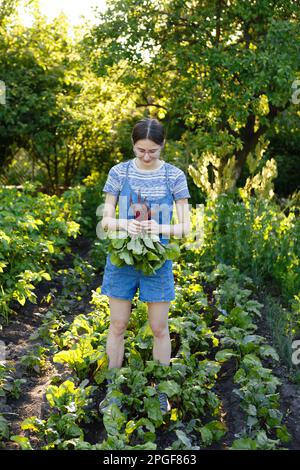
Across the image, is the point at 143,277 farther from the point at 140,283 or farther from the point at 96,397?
the point at 96,397

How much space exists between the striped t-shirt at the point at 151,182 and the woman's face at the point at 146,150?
0.33 feet

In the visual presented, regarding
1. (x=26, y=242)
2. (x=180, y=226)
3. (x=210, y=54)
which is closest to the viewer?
(x=180, y=226)

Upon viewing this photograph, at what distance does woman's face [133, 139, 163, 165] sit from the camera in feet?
11.6

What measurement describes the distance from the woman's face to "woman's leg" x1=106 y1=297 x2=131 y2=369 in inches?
28.8

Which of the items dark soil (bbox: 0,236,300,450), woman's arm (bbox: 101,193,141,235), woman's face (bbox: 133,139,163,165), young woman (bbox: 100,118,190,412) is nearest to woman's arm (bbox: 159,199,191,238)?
young woman (bbox: 100,118,190,412)

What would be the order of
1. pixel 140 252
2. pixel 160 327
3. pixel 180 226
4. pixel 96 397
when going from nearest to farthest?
pixel 140 252 < pixel 180 226 < pixel 160 327 < pixel 96 397

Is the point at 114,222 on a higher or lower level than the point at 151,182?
lower

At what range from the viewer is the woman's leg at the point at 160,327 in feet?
12.1

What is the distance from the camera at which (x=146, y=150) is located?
3.57 metres

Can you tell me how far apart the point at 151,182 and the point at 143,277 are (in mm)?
485

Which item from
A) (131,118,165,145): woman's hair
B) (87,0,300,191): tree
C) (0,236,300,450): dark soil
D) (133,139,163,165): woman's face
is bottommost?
(0,236,300,450): dark soil

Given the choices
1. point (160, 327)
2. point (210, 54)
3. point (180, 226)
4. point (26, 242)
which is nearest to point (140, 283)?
point (160, 327)

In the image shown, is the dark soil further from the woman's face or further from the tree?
Result: the tree

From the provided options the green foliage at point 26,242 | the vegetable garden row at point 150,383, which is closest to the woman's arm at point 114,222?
the vegetable garden row at point 150,383
